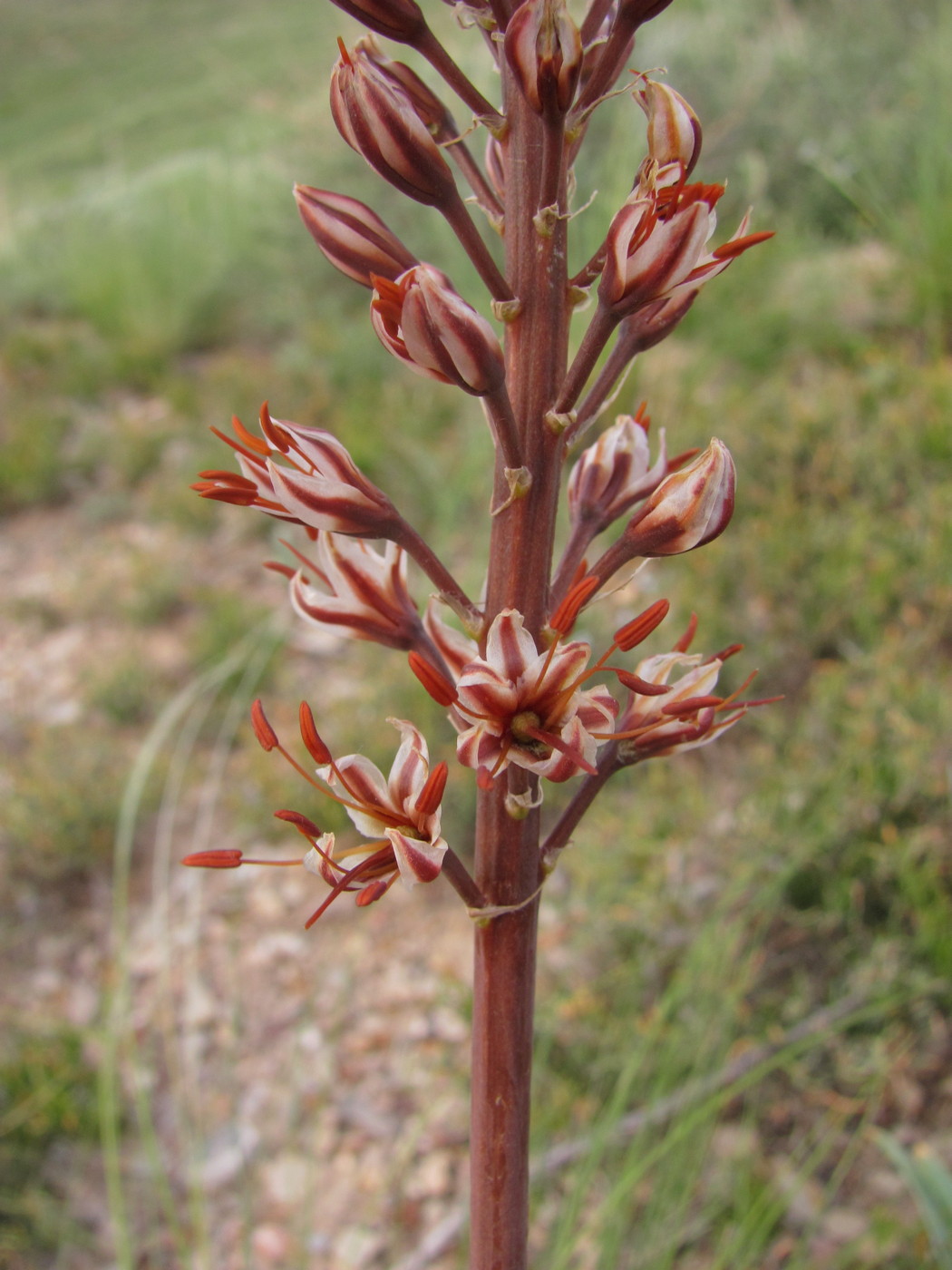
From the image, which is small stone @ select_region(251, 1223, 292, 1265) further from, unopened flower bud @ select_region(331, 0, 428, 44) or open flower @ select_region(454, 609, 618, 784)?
unopened flower bud @ select_region(331, 0, 428, 44)

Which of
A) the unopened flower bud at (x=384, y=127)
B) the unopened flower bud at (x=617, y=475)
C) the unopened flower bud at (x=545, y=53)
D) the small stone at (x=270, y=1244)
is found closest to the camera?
the unopened flower bud at (x=545, y=53)

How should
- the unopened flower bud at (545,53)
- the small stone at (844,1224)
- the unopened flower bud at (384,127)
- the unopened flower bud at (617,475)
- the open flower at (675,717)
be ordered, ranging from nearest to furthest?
the unopened flower bud at (545,53)
the unopened flower bud at (384,127)
the open flower at (675,717)
the unopened flower bud at (617,475)
the small stone at (844,1224)

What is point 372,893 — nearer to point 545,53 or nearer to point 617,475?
point 617,475

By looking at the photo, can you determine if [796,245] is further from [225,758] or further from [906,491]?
[225,758]

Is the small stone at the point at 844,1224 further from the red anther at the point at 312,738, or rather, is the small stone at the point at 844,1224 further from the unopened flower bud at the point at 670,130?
the unopened flower bud at the point at 670,130

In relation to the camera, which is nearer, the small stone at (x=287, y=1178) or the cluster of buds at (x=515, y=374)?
the cluster of buds at (x=515, y=374)

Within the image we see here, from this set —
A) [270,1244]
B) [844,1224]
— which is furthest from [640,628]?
[270,1244]

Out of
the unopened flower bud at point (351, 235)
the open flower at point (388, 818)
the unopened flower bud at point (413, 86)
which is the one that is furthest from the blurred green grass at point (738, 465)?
the unopened flower bud at point (413, 86)
